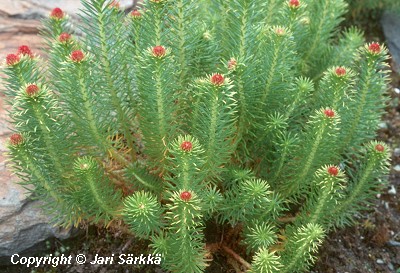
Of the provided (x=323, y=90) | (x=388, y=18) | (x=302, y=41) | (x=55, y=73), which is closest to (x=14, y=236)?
(x=55, y=73)

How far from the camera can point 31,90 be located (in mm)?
2000

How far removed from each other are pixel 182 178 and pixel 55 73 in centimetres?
85

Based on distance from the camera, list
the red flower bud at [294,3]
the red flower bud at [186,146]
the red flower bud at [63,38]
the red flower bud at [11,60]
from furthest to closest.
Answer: the red flower bud at [294,3] → the red flower bud at [63,38] → the red flower bud at [11,60] → the red flower bud at [186,146]

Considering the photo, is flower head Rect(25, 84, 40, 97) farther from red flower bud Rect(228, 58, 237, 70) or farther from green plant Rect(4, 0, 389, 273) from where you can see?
red flower bud Rect(228, 58, 237, 70)

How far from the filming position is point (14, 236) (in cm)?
258

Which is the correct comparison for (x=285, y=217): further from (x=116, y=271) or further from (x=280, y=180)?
(x=116, y=271)

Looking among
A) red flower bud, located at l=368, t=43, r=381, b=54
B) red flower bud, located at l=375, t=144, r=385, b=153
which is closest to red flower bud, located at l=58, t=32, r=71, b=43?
red flower bud, located at l=368, t=43, r=381, b=54

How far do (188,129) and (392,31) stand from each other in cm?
286

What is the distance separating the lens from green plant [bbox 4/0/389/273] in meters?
2.12

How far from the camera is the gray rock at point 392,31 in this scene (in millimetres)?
4505

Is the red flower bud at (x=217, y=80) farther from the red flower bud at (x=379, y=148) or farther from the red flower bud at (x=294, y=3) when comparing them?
the red flower bud at (x=379, y=148)

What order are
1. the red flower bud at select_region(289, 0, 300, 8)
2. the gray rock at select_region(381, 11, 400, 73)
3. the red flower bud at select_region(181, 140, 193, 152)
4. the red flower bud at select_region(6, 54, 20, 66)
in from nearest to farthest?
1. the red flower bud at select_region(181, 140, 193, 152)
2. the red flower bud at select_region(6, 54, 20, 66)
3. the red flower bud at select_region(289, 0, 300, 8)
4. the gray rock at select_region(381, 11, 400, 73)

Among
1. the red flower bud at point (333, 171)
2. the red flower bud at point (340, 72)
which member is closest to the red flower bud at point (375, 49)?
the red flower bud at point (340, 72)

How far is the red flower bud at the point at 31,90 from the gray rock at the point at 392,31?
10.9 feet
